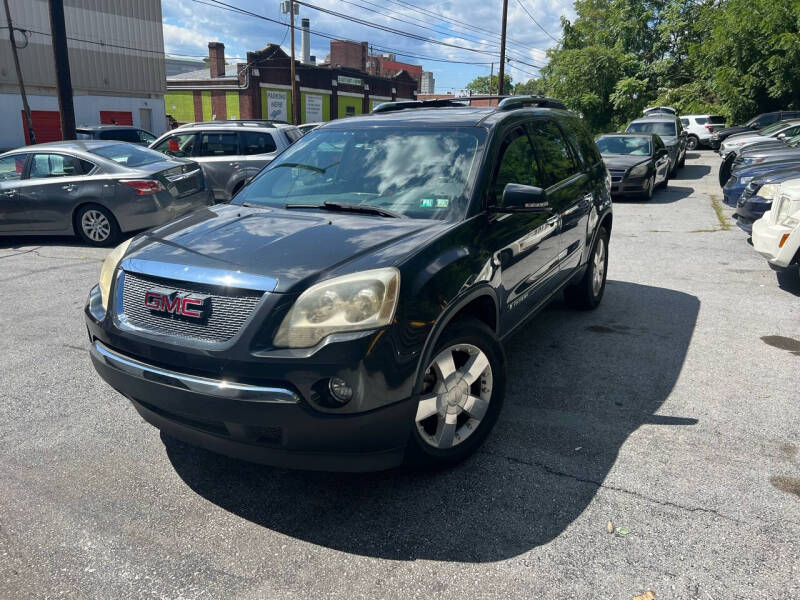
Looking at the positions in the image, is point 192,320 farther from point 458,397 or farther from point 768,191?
point 768,191

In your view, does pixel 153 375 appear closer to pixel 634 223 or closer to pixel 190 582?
pixel 190 582

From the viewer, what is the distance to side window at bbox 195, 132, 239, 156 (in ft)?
38.0

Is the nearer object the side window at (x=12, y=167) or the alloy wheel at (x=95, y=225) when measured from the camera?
the alloy wheel at (x=95, y=225)

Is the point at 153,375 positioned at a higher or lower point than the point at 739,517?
higher

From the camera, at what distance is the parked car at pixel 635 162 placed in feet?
46.0

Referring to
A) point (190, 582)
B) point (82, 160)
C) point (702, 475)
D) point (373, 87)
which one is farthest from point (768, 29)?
point (373, 87)

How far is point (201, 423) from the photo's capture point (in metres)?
2.78

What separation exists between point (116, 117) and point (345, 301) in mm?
40476

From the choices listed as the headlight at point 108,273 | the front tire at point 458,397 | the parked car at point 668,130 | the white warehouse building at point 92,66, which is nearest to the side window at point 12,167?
the headlight at point 108,273

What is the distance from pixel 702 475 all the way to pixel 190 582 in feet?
8.14

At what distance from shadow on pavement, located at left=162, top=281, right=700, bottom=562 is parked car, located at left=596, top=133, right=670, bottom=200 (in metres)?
10.3

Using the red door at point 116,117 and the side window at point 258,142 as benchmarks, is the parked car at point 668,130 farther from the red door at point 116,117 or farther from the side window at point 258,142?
the red door at point 116,117

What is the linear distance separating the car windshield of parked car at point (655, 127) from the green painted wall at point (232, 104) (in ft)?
106

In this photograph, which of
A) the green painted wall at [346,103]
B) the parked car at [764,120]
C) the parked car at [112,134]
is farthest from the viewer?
the green painted wall at [346,103]
